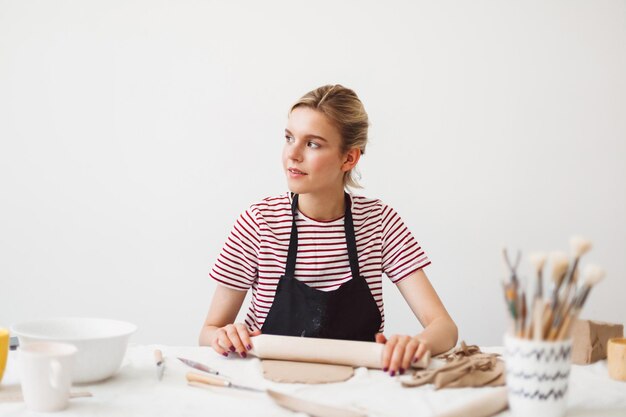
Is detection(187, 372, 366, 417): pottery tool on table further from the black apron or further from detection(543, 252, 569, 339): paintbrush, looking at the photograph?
the black apron

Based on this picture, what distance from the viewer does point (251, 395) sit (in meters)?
1.12

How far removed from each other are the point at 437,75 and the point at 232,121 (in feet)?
2.44

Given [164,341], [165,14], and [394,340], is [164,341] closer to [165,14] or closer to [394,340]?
[165,14]

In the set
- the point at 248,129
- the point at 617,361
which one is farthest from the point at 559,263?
the point at 248,129

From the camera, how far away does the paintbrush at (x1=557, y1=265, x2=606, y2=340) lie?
0.96 meters

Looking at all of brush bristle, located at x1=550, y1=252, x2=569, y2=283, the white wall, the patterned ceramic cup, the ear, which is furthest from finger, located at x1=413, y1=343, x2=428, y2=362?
the white wall

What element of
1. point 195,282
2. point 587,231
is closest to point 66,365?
point 195,282

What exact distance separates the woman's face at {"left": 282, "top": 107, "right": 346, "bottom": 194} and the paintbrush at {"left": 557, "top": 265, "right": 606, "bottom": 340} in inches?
33.3

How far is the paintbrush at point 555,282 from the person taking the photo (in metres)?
0.96

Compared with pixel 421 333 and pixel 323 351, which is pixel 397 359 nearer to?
pixel 323 351

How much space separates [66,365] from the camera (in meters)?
1.04

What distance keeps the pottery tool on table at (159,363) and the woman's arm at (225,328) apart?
0.12 m

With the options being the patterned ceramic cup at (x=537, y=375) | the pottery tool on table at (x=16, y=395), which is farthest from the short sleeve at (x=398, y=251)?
the pottery tool on table at (x=16, y=395)

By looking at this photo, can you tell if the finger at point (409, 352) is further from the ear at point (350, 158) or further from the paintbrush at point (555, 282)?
the ear at point (350, 158)
